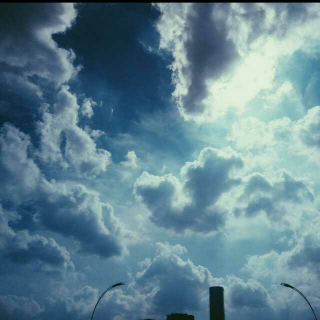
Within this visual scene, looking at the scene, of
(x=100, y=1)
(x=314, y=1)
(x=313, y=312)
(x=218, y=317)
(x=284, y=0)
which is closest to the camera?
(x=284, y=0)

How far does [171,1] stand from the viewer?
6.61 meters

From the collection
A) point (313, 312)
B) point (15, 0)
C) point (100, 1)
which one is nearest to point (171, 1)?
point (100, 1)

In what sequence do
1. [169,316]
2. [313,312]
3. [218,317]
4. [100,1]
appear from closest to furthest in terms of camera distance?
[100,1]
[313,312]
[218,317]
[169,316]

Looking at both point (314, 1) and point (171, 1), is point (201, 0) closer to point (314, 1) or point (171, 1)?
point (171, 1)

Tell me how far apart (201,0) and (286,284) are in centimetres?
2944

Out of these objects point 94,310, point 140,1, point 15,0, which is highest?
point 140,1

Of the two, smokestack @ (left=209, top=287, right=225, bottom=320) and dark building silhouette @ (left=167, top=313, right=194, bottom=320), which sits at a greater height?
smokestack @ (left=209, top=287, right=225, bottom=320)

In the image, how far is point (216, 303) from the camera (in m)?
99.9

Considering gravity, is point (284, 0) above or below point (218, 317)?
below

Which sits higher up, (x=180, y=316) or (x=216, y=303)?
(x=216, y=303)

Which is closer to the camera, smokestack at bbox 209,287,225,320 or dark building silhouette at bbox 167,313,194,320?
smokestack at bbox 209,287,225,320

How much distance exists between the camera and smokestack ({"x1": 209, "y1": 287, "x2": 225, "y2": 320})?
96812 mm

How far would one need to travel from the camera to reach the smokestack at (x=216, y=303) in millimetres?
96812

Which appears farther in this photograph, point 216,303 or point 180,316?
point 180,316
